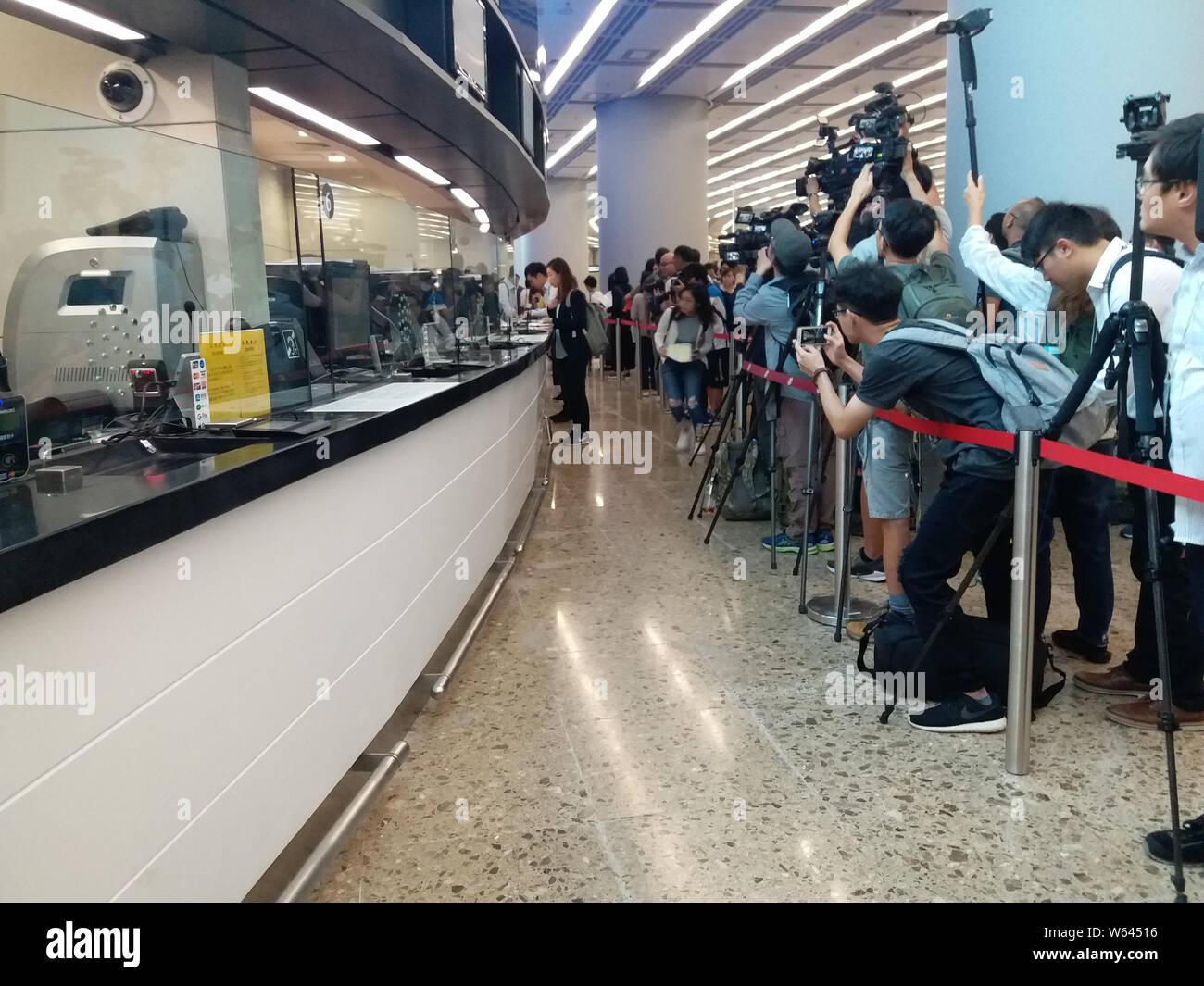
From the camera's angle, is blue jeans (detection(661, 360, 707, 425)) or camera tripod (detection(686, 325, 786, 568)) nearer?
camera tripod (detection(686, 325, 786, 568))

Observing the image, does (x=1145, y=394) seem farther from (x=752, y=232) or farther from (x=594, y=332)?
(x=594, y=332)

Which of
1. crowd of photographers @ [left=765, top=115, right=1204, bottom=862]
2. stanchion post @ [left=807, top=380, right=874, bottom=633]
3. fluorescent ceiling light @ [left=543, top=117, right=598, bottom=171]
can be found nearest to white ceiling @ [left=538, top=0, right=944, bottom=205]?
fluorescent ceiling light @ [left=543, top=117, right=598, bottom=171]

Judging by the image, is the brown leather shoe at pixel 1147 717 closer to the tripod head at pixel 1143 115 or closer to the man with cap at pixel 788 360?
the tripod head at pixel 1143 115

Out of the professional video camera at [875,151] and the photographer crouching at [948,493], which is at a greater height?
the professional video camera at [875,151]

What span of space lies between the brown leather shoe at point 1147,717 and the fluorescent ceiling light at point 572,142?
13557 mm

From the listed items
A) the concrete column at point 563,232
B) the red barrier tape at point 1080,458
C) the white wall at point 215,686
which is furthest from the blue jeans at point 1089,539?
the concrete column at point 563,232

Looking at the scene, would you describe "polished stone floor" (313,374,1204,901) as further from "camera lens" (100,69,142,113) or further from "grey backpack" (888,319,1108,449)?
"camera lens" (100,69,142,113)

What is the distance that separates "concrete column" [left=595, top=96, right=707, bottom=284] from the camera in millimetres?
13383

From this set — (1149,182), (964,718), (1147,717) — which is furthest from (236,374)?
(1147,717)

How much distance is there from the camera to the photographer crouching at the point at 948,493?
2.62m

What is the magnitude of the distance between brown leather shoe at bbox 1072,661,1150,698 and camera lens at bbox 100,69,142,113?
3.79 m

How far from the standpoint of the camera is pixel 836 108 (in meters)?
14.5

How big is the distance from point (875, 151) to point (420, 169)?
5.19 m

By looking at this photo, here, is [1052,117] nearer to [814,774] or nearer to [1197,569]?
[1197,569]
